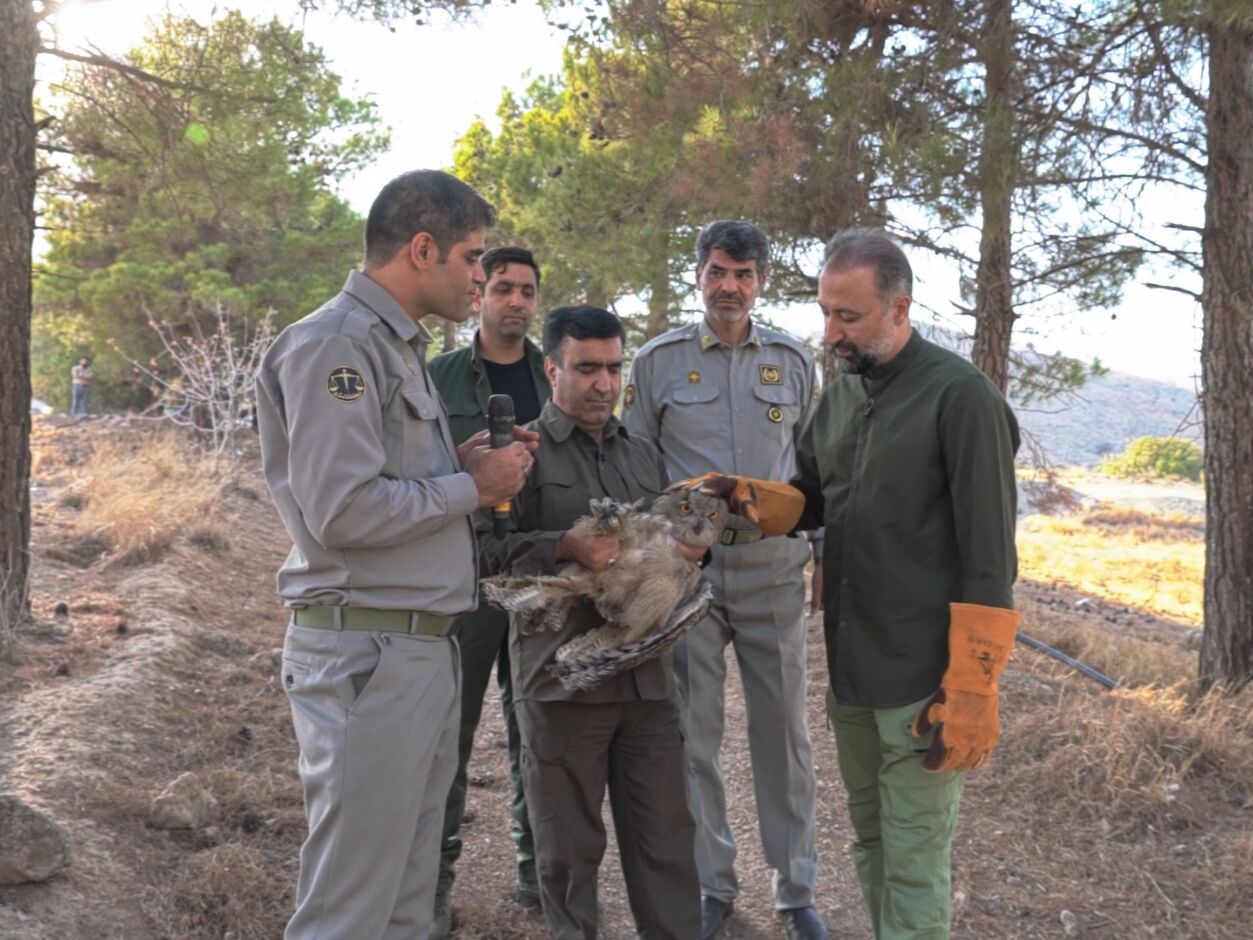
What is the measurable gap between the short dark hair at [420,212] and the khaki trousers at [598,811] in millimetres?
1346

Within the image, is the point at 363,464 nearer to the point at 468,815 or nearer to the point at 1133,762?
the point at 468,815

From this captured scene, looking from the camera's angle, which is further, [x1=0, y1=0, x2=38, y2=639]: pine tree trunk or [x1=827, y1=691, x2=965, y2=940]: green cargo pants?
[x1=0, y1=0, x2=38, y2=639]: pine tree trunk

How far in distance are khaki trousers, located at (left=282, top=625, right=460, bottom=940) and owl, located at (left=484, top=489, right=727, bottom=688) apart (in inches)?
15.8

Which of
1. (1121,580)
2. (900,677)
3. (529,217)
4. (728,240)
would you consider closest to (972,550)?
(900,677)

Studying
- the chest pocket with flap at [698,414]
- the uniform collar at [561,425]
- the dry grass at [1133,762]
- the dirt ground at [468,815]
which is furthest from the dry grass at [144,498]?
the dry grass at [1133,762]

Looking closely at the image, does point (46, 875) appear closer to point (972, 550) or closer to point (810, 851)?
point (810, 851)

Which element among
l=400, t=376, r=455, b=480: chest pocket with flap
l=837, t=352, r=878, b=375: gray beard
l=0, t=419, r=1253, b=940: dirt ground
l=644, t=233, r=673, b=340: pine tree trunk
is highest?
l=644, t=233, r=673, b=340: pine tree trunk

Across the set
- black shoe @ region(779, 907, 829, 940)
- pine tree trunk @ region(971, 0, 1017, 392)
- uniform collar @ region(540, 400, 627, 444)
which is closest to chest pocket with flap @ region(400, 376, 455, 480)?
uniform collar @ region(540, 400, 627, 444)

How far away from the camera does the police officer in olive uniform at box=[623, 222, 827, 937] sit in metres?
3.95

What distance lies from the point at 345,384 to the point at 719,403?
1882 millimetres

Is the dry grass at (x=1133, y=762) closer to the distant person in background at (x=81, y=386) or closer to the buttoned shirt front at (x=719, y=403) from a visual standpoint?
the buttoned shirt front at (x=719, y=403)

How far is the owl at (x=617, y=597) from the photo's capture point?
9.52 ft

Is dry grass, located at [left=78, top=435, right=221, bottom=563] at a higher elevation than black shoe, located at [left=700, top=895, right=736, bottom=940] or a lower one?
higher

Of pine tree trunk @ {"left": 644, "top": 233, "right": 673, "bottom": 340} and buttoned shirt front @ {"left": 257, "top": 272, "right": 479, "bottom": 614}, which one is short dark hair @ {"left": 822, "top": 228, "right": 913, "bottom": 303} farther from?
pine tree trunk @ {"left": 644, "top": 233, "right": 673, "bottom": 340}
